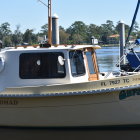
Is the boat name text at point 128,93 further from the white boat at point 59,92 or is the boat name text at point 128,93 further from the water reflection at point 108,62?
the water reflection at point 108,62

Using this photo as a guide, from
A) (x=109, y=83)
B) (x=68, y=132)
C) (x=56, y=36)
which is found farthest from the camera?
(x=56, y=36)

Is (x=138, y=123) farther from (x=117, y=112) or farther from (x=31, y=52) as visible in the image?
(x=31, y=52)

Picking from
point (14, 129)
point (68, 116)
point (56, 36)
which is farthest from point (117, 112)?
point (56, 36)

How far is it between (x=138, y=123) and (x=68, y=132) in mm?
1700

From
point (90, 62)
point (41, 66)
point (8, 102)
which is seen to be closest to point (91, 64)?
point (90, 62)

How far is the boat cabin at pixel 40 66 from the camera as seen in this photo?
9.05 m

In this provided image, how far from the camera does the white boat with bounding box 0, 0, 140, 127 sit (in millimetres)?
8609

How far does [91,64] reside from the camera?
992 centimetres

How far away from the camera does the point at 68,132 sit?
9.17 m

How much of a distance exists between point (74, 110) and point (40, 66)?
4.47 ft

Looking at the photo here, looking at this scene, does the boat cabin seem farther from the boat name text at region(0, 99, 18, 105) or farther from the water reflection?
the water reflection

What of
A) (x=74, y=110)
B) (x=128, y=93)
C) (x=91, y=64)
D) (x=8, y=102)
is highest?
(x=91, y=64)

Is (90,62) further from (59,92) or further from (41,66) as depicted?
(59,92)

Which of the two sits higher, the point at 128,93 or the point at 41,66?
the point at 41,66
